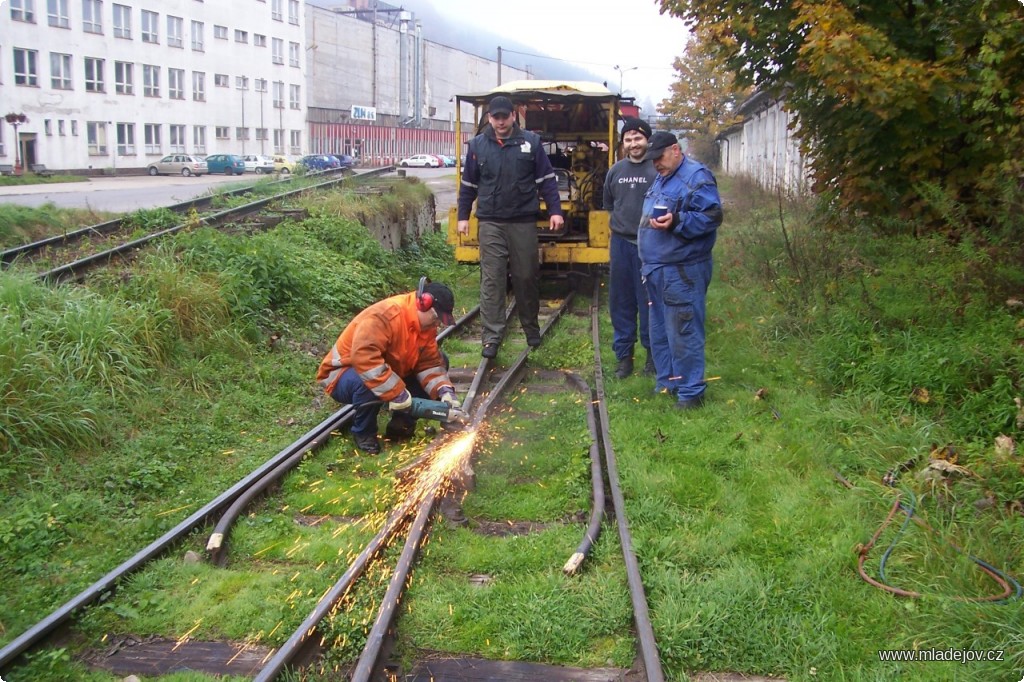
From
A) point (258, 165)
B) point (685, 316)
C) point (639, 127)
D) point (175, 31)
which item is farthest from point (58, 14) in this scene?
point (685, 316)

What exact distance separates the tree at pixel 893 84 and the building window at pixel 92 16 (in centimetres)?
4763

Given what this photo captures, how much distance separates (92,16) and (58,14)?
278 centimetres

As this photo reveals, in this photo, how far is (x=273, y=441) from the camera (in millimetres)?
7027

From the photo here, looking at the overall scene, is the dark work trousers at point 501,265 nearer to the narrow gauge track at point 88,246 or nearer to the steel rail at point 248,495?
the steel rail at point 248,495

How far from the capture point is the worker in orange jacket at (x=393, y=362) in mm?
6031

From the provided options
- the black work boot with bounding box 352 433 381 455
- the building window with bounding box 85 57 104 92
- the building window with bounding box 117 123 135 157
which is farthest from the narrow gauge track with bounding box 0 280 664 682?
the building window with bounding box 117 123 135 157

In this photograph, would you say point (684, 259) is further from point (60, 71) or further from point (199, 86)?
point (199, 86)

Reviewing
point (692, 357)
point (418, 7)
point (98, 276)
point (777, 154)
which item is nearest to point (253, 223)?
point (98, 276)

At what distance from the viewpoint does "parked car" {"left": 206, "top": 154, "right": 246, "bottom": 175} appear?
48.1 m

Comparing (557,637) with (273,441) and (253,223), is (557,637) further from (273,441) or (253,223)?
(253,223)

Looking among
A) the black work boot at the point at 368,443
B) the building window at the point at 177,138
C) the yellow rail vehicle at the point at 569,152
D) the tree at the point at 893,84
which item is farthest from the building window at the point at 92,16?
the black work boot at the point at 368,443

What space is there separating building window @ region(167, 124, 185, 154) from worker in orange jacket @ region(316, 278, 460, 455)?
55492 mm

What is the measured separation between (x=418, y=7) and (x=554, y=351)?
160 m

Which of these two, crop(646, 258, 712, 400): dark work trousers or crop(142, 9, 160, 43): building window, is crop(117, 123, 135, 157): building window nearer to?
crop(142, 9, 160, 43): building window
